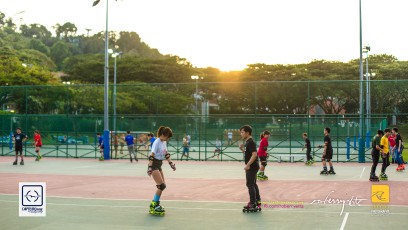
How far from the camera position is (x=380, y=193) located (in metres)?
15.5

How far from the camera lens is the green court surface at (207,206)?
34.2 ft

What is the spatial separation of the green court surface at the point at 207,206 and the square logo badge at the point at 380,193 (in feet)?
0.53

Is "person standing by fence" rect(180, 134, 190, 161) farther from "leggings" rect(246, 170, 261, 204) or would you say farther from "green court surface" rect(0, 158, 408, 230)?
"leggings" rect(246, 170, 261, 204)

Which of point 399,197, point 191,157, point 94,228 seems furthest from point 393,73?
point 94,228

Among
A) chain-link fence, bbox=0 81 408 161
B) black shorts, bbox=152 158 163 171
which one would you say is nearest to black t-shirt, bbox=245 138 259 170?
black shorts, bbox=152 158 163 171

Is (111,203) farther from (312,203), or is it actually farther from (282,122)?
(282,122)

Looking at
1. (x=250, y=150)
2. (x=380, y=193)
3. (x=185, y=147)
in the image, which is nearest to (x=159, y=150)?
(x=250, y=150)

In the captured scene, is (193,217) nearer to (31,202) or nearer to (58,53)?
(31,202)

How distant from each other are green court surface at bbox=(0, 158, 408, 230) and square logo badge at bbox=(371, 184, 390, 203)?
0.16 m

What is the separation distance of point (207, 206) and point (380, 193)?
5322mm

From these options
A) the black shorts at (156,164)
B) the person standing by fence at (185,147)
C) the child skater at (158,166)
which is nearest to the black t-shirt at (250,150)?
the child skater at (158,166)

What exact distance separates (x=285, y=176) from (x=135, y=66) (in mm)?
60260

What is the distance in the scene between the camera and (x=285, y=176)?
68.5 feet

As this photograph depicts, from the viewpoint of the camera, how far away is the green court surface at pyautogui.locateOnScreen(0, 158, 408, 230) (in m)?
10.4
